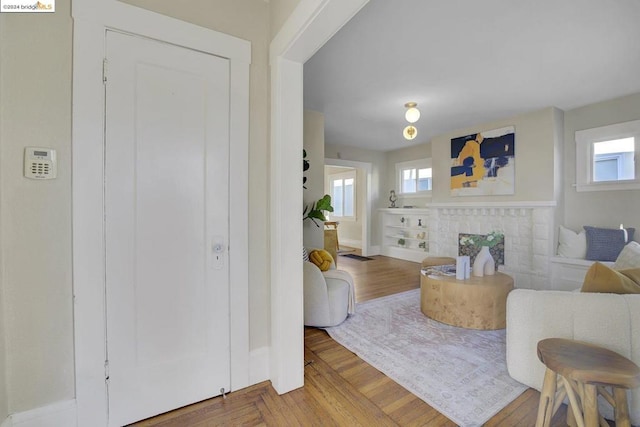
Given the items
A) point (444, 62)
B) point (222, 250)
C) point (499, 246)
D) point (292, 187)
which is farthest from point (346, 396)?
point (499, 246)

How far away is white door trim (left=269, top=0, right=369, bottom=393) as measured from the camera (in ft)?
5.58

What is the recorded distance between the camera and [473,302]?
2562 millimetres

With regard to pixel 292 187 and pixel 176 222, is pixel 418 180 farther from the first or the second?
pixel 176 222

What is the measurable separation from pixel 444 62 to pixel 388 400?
2.90m

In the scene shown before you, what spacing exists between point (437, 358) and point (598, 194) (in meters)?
3.48

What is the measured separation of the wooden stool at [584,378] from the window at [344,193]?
21.8 ft

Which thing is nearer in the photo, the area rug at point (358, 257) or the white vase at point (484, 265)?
the white vase at point (484, 265)

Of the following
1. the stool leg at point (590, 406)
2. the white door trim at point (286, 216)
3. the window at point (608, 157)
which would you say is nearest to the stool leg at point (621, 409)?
the stool leg at point (590, 406)

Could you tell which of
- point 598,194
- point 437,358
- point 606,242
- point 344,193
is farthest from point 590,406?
point 344,193

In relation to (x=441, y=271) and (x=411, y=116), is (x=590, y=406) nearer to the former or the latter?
(x=441, y=271)

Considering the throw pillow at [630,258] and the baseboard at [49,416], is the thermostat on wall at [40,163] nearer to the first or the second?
the baseboard at [49,416]

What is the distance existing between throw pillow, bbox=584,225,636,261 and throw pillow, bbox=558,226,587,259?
0.24ft

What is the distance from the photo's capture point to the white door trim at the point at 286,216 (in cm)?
170

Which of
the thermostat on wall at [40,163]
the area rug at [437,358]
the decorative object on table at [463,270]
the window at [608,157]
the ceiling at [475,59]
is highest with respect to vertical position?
the ceiling at [475,59]
